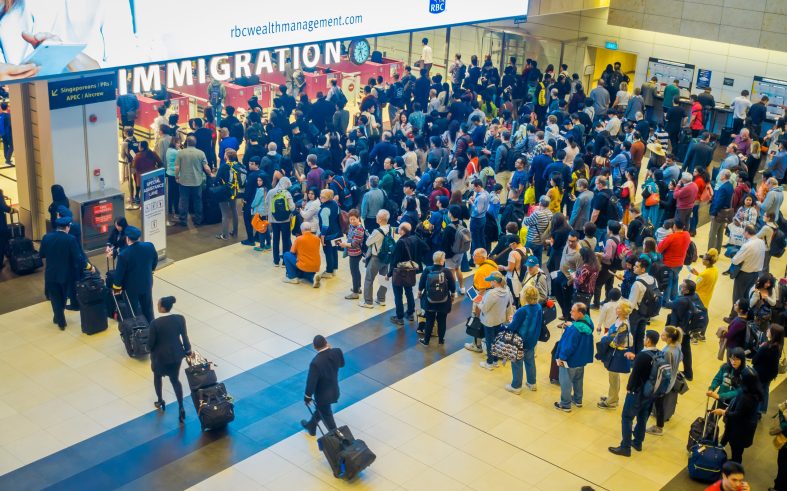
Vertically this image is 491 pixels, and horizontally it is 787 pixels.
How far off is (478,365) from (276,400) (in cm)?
263

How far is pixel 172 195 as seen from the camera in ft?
53.4

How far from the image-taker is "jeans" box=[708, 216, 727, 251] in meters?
15.5

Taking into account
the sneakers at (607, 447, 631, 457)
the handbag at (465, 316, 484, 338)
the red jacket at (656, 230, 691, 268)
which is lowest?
the sneakers at (607, 447, 631, 457)

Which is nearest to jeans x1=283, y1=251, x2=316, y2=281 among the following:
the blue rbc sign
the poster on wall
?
→ the poster on wall

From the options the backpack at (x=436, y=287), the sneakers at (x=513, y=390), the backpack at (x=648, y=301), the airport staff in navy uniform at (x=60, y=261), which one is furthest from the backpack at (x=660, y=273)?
the airport staff in navy uniform at (x=60, y=261)

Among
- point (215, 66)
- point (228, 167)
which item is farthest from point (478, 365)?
point (215, 66)

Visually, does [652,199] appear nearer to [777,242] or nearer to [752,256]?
[777,242]

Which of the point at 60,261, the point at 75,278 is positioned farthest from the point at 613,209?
the point at 60,261

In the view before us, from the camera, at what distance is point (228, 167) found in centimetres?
1500

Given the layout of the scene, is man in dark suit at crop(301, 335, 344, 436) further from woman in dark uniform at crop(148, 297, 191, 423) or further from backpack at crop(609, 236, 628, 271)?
backpack at crop(609, 236, 628, 271)

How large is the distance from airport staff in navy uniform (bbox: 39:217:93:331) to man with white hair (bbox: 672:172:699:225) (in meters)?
9.21

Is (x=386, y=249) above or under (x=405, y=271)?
above

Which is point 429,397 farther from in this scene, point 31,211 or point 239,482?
point 31,211

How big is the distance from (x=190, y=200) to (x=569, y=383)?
794 cm
